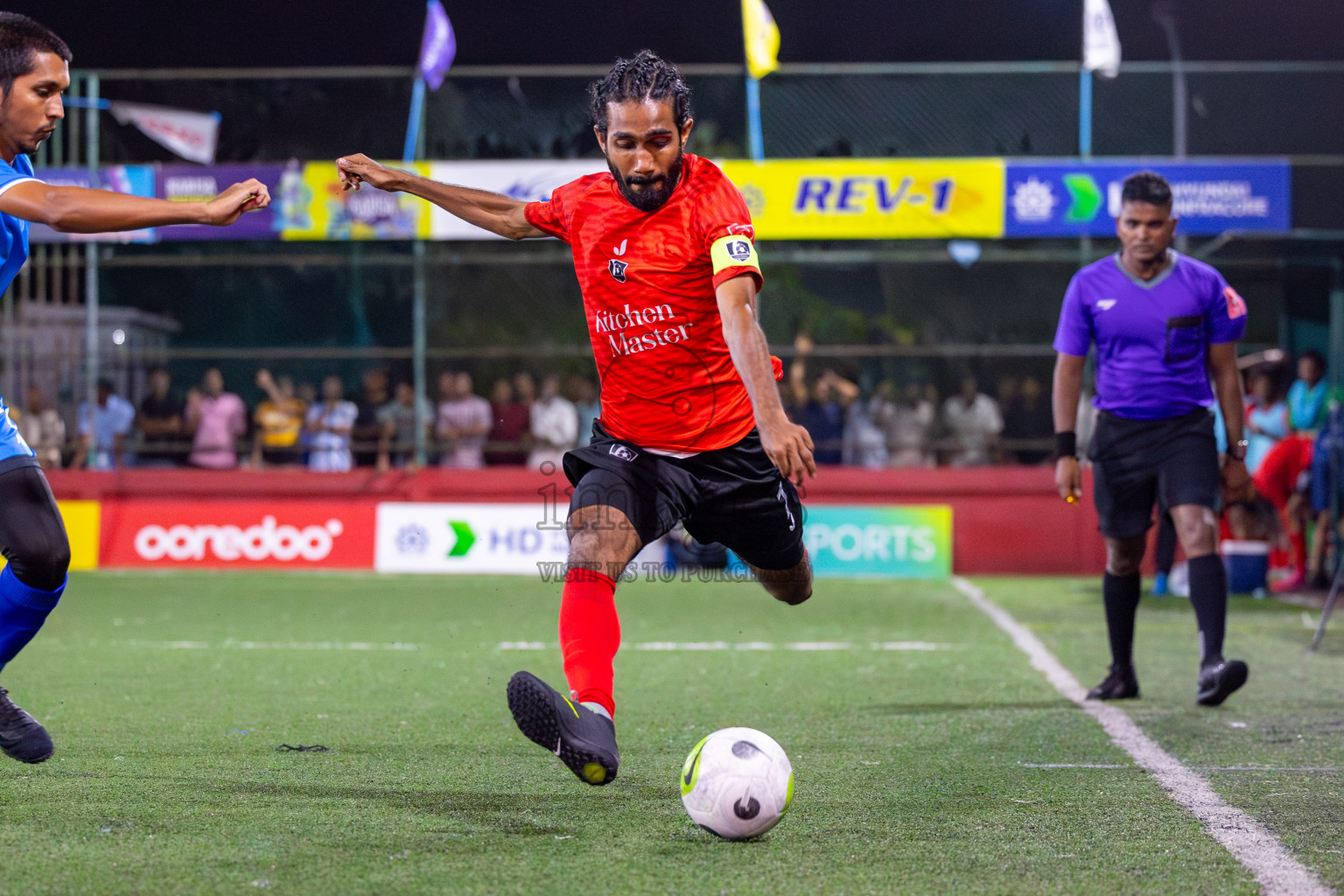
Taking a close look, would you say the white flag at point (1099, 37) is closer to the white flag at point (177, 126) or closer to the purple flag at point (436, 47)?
the purple flag at point (436, 47)

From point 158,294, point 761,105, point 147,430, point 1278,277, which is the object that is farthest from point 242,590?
point 1278,277

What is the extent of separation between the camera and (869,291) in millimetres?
15953

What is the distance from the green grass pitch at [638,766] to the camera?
3238 mm

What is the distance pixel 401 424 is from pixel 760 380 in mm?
12078

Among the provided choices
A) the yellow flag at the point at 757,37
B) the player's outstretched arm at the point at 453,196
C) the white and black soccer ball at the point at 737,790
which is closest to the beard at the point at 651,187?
the player's outstretched arm at the point at 453,196

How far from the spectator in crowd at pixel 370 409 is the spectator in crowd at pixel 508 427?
121 cm

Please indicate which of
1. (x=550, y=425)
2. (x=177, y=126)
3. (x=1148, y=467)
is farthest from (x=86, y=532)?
(x=1148, y=467)

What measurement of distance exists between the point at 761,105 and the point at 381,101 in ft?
14.0

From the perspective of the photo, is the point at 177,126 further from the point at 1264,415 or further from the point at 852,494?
the point at 1264,415

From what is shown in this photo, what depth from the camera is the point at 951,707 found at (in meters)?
5.96

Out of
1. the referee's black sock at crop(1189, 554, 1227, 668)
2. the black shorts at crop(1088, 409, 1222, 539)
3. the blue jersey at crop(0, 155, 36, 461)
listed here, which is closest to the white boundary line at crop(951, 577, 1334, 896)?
the referee's black sock at crop(1189, 554, 1227, 668)

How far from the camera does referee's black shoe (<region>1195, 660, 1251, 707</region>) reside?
563 centimetres

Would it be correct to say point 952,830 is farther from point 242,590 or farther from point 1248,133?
point 1248,133

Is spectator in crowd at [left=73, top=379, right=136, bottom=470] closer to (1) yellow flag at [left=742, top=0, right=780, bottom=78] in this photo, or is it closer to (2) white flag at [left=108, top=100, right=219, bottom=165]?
(2) white flag at [left=108, top=100, right=219, bottom=165]
